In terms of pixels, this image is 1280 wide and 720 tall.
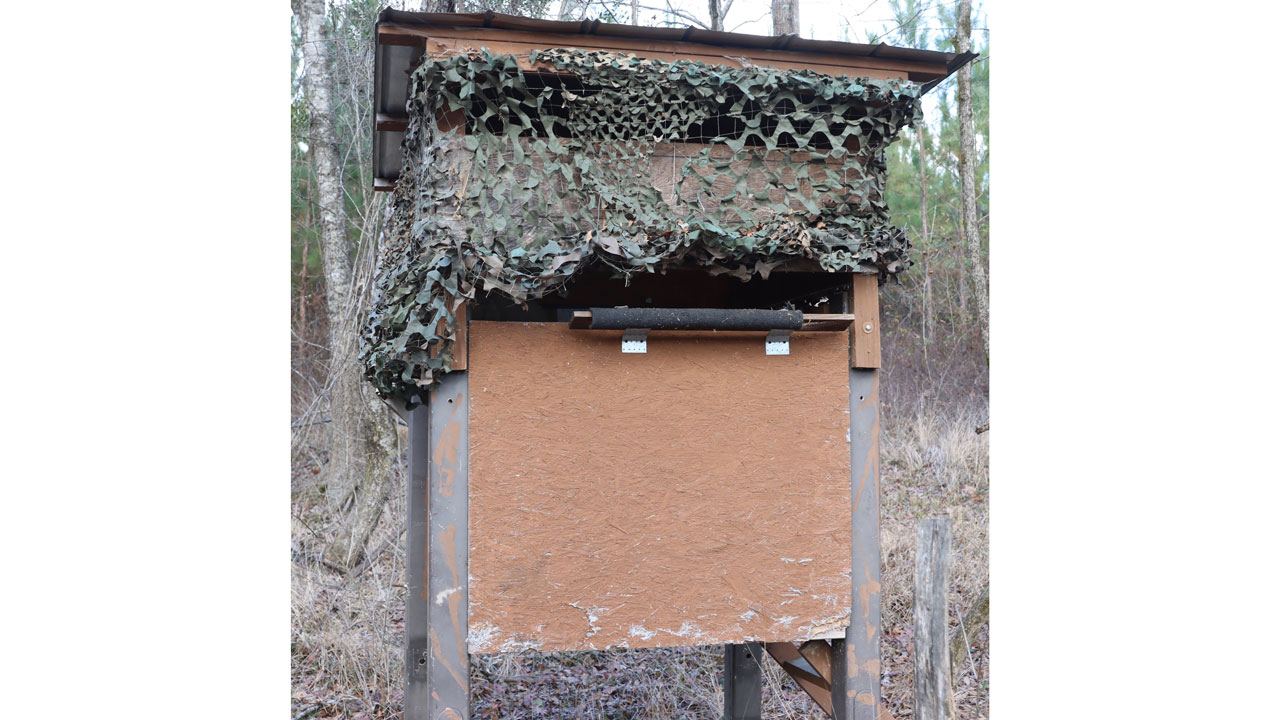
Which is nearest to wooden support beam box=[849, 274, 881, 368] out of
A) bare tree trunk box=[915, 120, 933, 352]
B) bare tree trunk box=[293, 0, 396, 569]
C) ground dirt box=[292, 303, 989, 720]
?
ground dirt box=[292, 303, 989, 720]

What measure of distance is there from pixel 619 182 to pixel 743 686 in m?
3.60

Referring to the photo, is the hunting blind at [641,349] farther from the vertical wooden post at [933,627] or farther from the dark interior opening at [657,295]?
the dark interior opening at [657,295]

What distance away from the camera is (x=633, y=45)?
3539 millimetres

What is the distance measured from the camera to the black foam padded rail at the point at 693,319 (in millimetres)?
3359

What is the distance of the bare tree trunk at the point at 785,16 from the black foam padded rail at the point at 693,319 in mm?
5863

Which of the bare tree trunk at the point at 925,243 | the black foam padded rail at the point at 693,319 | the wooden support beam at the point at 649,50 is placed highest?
the bare tree trunk at the point at 925,243

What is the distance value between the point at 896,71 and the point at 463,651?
9.96 ft

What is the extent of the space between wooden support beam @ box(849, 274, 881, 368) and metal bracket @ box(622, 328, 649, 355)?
90 centimetres

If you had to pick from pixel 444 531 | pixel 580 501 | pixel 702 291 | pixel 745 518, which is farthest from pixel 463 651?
pixel 702 291

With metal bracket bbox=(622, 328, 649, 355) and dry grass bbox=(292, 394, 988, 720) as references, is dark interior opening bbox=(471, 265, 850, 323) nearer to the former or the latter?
metal bracket bbox=(622, 328, 649, 355)

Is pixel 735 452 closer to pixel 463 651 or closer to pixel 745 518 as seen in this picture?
pixel 745 518

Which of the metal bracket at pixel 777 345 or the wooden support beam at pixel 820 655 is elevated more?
the metal bracket at pixel 777 345


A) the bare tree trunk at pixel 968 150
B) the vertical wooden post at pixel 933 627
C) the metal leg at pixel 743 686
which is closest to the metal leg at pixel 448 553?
the vertical wooden post at pixel 933 627

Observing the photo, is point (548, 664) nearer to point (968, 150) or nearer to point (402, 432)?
point (402, 432)
